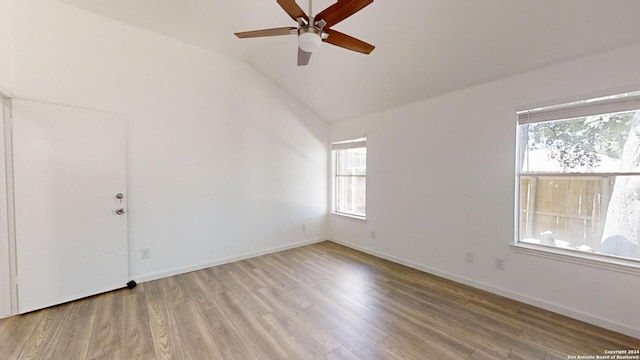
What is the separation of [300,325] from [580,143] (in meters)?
3.13

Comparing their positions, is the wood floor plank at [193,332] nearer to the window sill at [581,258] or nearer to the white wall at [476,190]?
the white wall at [476,190]

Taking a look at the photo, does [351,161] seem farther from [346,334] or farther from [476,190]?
[346,334]

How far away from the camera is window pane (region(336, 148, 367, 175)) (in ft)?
14.3

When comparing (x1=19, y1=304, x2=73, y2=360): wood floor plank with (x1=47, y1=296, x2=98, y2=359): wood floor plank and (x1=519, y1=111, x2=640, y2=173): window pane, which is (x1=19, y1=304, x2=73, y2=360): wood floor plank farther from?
(x1=519, y1=111, x2=640, y2=173): window pane

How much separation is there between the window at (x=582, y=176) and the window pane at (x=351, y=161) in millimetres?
2255

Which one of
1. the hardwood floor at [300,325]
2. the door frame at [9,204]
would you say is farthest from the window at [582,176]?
the door frame at [9,204]

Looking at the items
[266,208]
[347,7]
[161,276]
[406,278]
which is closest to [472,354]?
[406,278]

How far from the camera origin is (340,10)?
1559 mm

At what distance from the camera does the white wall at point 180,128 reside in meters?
2.53

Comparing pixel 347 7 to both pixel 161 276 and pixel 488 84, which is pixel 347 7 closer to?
pixel 488 84

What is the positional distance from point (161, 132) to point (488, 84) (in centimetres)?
402

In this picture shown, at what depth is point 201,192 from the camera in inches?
134

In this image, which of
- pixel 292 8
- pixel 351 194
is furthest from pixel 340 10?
pixel 351 194

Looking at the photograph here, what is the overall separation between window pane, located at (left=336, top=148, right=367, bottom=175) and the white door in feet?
11.2
